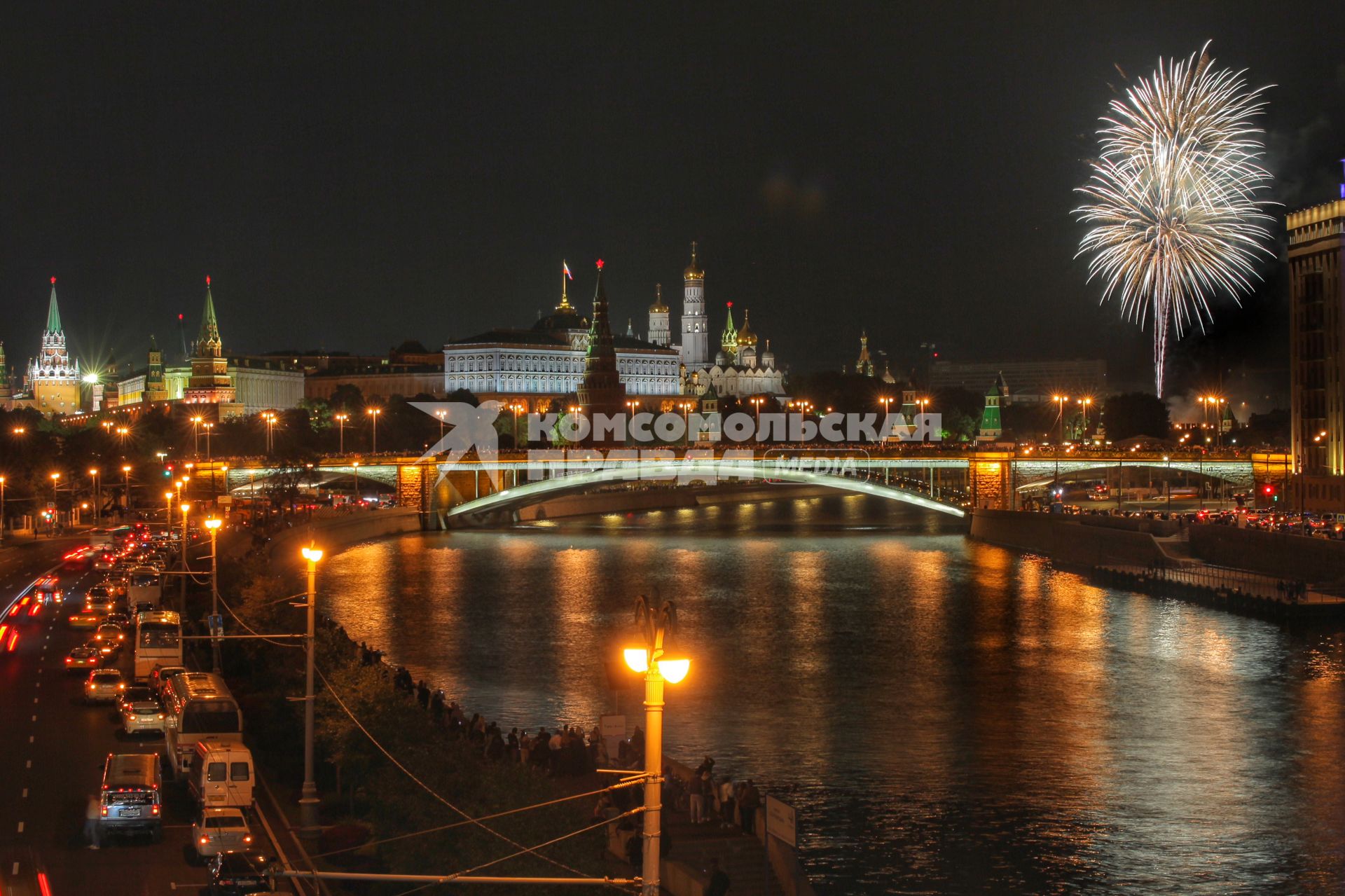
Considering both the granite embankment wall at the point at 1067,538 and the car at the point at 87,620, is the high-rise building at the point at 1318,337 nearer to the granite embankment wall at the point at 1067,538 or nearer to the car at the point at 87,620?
the granite embankment wall at the point at 1067,538

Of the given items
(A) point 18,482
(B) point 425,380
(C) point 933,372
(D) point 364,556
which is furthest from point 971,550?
(C) point 933,372

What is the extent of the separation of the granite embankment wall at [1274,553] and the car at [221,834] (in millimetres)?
23116

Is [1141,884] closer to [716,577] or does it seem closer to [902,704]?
[902,704]

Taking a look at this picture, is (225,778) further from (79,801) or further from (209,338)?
(209,338)

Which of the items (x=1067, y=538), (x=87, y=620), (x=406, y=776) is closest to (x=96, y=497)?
(x=87, y=620)

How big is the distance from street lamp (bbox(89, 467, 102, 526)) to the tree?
4280 cm

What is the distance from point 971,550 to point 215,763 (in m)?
33.5

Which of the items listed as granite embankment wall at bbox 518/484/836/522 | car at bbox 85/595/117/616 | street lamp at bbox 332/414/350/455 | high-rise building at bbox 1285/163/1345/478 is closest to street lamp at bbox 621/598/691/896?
car at bbox 85/595/117/616

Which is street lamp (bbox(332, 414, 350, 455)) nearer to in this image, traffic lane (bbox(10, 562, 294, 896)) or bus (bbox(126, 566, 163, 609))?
bus (bbox(126, 566, 163, 609))

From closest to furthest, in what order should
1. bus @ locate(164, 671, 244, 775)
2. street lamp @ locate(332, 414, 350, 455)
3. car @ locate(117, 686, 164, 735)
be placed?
bus @ locate(164, 671, 244, 775)
car @ locate(117, 686, 164, 735)
street lamp @ locate(332, 414, 350, 455)

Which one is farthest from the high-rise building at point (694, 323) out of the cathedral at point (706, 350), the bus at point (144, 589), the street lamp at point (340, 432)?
the bus at point (144, 589)

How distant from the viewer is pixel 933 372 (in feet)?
518

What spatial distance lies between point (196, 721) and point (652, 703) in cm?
957

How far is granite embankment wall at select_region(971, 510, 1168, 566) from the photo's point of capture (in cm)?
3828
